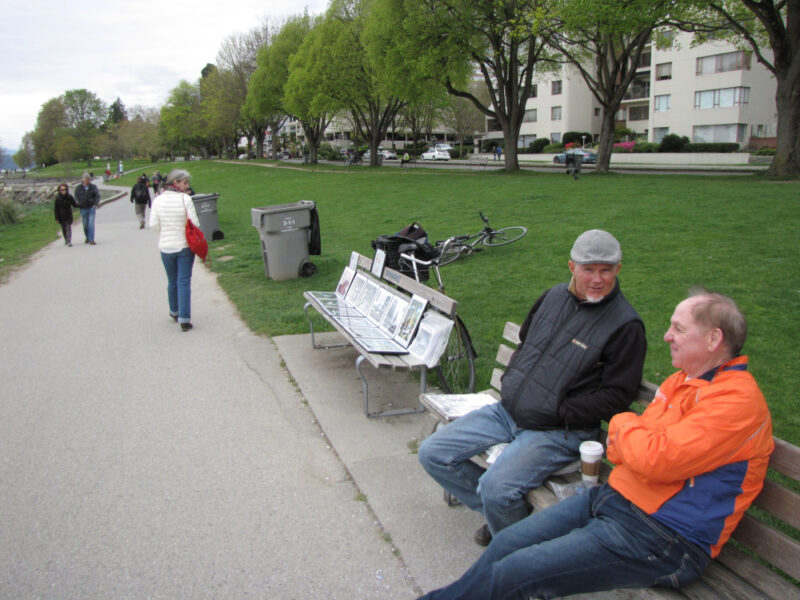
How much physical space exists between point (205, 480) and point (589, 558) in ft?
8.14

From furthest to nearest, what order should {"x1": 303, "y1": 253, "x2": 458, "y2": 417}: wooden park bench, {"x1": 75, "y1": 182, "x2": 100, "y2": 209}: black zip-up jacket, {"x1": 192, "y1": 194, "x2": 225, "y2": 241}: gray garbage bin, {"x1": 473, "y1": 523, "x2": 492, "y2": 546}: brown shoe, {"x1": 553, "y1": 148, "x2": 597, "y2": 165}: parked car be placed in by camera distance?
{"x1": 553, "y1": 148, "x2": 597, "y2": 165}: parked car < {"x1": 75, "y1": 182, "x2": 100, "y2": 209}: black zip-up jacket < {"x1": 192, "y1": 194, "x2": 225, "y2": 241}: gray garbage bin < {"x1": 303, "y1": 253, "x2": 458, "y2": 417}: wooden park bench < {"x1": 473, "y1": 523, "x2": 492, "y2": 546}: brown shoe

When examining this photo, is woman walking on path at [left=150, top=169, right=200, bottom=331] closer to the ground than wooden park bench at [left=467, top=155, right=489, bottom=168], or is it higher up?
closer to the ground

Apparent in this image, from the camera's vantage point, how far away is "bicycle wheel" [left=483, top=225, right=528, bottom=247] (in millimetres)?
10492

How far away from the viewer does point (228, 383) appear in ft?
18.6

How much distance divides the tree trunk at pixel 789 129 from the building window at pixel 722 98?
3296 cm

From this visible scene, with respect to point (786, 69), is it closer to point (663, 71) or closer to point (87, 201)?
point (87, 201)

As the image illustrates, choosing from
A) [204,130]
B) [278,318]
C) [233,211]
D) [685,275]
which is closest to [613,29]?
[233,211]

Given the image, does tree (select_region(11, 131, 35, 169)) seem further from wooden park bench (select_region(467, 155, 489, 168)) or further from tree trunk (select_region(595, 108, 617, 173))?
tree trunk (select_region(595, 108, 617, 173))

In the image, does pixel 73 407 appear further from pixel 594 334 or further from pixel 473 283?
pixel 473 283

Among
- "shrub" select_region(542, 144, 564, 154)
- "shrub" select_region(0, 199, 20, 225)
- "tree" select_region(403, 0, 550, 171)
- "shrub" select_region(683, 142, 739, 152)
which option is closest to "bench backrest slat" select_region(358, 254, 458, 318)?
"shrub" select_region(0, 199, 20, 225)

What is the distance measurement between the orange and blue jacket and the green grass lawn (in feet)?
6.43

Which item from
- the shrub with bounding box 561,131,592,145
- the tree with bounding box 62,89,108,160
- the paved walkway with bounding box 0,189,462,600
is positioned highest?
the tree with bounding box 62,89,108,160

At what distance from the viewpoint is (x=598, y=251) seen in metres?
2.99

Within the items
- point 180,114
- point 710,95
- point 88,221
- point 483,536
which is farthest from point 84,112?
point 483,536
